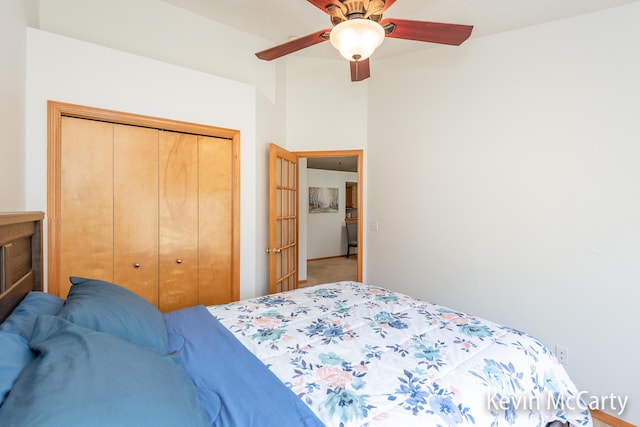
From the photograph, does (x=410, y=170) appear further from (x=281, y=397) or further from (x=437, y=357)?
(x=281, y=397)

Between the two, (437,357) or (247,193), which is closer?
(437,357)

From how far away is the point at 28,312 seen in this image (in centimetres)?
109

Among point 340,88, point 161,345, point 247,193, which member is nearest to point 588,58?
point 340,88

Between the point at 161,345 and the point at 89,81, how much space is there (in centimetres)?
182

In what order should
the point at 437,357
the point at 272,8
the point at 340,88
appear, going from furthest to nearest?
the point at 340,88 < the point at 272,8 < the point at 437,357

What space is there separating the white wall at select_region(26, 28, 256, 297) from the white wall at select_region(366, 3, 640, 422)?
1532 mm

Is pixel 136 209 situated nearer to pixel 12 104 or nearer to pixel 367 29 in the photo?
pixel 12 104

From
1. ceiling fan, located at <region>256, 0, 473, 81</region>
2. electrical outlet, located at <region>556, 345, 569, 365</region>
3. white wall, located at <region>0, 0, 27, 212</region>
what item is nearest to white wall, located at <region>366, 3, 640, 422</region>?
electrical outlet, located at <region>556, 345, 569, 365</region>

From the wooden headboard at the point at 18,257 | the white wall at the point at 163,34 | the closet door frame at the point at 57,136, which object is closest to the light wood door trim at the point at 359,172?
the white wall at the point at 163,34

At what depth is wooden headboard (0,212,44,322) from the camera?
3.70 ft

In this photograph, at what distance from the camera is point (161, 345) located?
1138mm

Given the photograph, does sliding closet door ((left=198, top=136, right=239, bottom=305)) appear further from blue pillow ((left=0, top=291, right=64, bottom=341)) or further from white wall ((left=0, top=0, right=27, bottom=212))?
blue pillow ((left=0, top=291, right=64, bottom=341))

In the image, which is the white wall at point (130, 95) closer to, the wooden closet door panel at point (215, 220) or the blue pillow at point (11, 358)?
the wooden closet door panel at point (215, 220)

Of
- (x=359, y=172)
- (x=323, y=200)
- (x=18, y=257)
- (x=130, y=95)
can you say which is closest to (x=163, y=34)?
(x=130, y=95)
